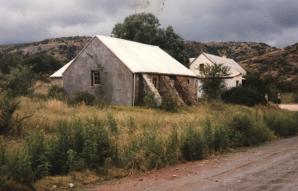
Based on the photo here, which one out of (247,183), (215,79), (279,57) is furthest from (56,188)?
(279,57)

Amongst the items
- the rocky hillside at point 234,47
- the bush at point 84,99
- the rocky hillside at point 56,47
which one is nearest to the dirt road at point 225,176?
the bush at point 84,99

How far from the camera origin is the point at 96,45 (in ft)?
123

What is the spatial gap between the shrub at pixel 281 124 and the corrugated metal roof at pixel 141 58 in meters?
11.6

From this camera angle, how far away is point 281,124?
26500 millimetres

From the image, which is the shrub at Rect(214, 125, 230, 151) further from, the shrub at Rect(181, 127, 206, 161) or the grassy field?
the shrub at Rect(181, 127, 206, 161)

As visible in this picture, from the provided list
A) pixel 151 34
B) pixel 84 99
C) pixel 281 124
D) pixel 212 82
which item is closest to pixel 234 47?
pixel 151 34

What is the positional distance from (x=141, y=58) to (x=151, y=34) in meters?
24.3

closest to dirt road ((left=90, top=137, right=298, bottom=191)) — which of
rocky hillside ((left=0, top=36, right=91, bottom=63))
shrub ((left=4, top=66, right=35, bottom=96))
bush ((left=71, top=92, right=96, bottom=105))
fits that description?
bush ((left=71, top=92, right=96, bottom=105))

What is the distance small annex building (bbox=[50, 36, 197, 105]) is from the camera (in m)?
35.9

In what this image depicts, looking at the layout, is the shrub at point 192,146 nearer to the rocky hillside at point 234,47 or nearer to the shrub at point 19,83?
the shrub at point 19,83

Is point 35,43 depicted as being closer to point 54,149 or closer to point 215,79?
point 215,79

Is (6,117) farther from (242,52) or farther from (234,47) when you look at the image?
(234,47)

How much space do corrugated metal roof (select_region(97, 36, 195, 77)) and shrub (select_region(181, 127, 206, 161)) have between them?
18.4 metres

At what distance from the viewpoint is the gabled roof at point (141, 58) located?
36469 mm
